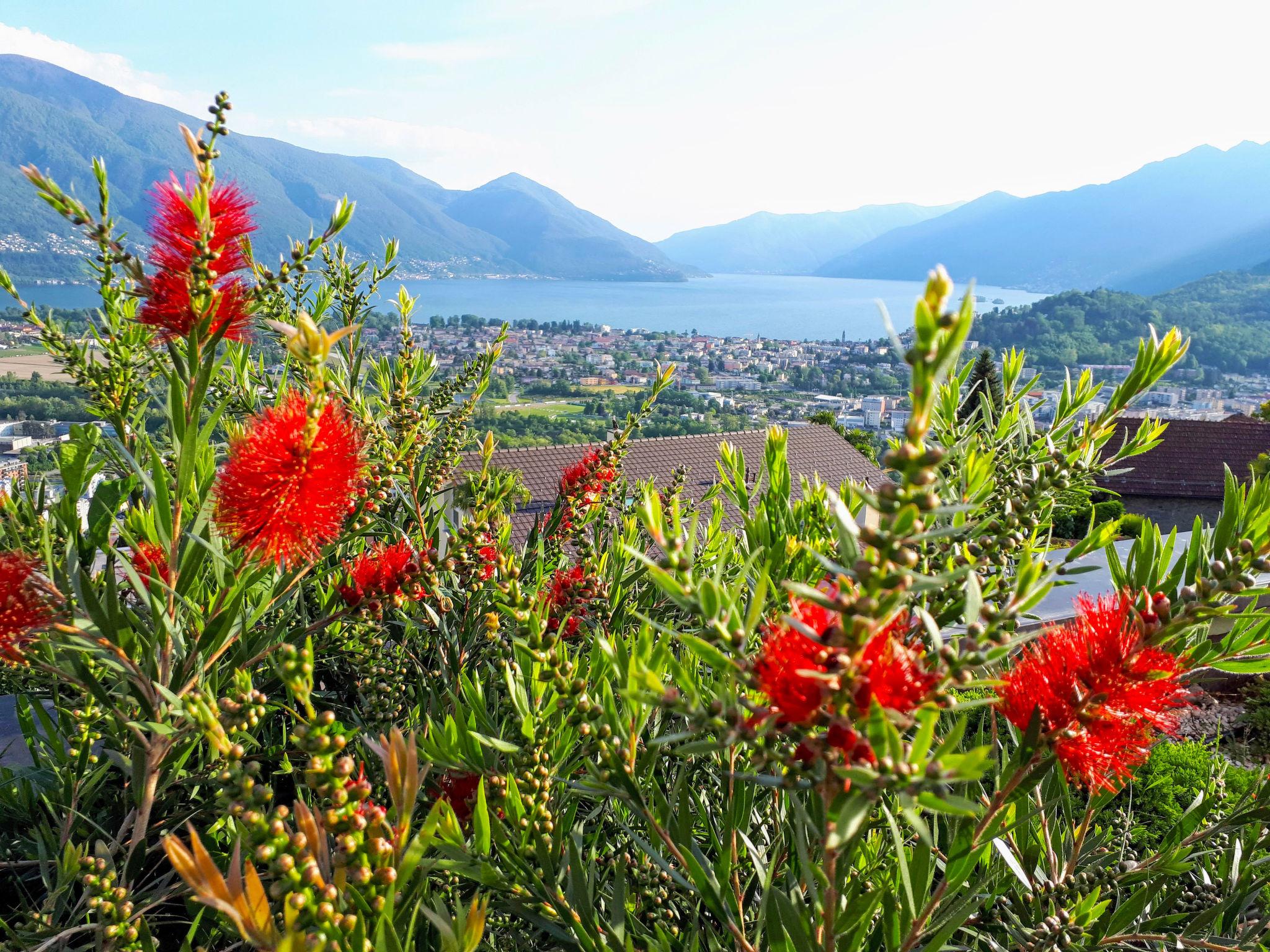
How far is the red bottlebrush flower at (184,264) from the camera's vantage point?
111cm

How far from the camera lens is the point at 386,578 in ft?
4.78

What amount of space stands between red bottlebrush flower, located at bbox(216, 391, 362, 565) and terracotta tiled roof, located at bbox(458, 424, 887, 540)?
1219 centimetres

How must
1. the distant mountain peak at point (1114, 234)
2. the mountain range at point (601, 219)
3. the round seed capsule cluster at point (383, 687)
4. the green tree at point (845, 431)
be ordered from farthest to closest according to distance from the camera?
the distant mountain peak at point (1114, 234), the mountain range at point (601, 219), the green tree at point (845, 431), the round seed capsule cluster at point (383, 687)

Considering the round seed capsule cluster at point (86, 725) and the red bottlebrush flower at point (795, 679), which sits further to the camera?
the round seed capsule cluster at point (86, 725)

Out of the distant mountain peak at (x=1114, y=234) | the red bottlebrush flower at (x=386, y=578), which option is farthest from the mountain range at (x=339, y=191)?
the red bottlebrush flower at (x=386, y=578)

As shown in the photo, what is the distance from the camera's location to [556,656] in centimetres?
91

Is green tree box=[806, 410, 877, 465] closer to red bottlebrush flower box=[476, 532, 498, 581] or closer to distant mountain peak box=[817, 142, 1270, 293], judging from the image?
red bottlebrush flower box=[476, 532, 498, 581]

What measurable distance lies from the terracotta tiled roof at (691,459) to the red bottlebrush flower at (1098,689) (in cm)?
1235

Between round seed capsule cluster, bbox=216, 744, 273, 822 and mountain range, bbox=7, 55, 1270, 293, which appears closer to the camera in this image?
round seed capsule cluster, bbox=216, 744, 273, 822

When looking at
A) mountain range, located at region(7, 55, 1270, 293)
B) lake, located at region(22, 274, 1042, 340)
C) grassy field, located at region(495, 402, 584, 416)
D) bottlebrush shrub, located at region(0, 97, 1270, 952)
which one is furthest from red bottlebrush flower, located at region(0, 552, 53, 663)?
mountain range, located at region(7, 55, 1270, 293)

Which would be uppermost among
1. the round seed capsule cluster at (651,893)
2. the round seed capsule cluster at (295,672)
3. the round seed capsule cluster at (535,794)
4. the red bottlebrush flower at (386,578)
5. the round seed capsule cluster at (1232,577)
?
the round seed capsule cluster at (1232,577)

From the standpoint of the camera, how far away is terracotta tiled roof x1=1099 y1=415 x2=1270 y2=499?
21406 mm

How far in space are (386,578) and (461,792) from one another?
41cm

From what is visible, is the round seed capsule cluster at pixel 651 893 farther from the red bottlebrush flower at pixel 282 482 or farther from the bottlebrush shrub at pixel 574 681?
the red bottlebrush flower at pixel 282 482
